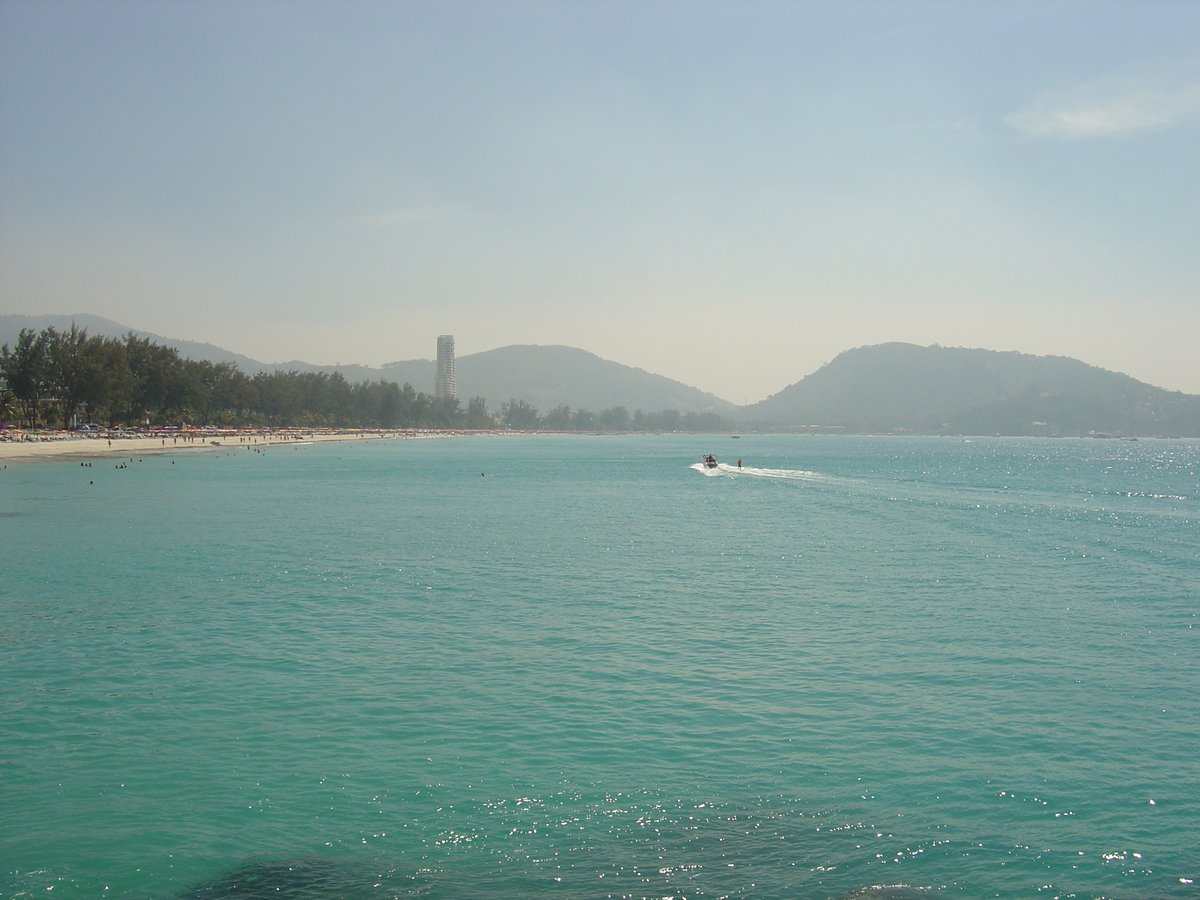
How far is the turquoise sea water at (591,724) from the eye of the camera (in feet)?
30.9

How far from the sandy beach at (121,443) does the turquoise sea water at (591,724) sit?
2756 inches

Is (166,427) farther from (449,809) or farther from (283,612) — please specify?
(449,809)

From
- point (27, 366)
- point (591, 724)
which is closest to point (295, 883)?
point (591, 724)

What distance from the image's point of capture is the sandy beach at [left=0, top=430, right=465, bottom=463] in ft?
297

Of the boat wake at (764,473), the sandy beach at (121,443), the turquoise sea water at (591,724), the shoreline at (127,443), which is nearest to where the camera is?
the turquoise sea water at (591,724)

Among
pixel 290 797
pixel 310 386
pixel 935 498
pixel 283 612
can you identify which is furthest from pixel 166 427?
pixel 290 797

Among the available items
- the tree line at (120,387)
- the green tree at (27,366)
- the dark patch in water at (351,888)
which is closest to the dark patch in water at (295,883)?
the dark patch in water at (351,888)

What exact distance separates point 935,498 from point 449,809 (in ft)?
186

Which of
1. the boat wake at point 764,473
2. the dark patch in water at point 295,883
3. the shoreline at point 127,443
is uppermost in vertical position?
the shoreline at point 127,443

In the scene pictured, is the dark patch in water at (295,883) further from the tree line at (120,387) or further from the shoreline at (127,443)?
the tree line at (120,387)

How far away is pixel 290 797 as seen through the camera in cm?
1091

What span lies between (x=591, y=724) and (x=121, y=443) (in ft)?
376

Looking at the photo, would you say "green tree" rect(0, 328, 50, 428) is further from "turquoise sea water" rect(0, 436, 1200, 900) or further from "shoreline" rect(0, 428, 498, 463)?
"turquoise sea water" rect(0, 436, 1200, 900)

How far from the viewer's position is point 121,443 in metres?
110
